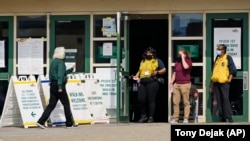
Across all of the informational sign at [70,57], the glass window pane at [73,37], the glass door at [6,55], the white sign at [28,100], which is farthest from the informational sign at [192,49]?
the glass door at [6,55]

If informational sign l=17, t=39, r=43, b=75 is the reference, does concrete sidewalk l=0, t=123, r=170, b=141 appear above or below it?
below

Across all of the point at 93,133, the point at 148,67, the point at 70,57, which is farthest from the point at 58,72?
the point at 148,67

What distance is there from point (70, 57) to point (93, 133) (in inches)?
136

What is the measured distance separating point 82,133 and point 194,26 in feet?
14.4

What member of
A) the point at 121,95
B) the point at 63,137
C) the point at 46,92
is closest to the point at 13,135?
the point at 63,137

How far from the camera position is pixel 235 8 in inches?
508

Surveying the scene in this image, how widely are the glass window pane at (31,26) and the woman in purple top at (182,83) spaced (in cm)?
355

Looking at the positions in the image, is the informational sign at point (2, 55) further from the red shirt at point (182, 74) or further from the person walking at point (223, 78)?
the person walking at point (223, 78)

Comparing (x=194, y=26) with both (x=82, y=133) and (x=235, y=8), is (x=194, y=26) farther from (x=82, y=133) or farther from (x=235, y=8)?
(x=82, y=133)

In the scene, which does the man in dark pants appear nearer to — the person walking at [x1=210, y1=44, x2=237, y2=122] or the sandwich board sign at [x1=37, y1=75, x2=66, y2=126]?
the sandwich board sign at [x1=37, y1=75, x2=66, y2=126]

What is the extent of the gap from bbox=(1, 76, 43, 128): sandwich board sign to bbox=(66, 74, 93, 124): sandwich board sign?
755 millimetres

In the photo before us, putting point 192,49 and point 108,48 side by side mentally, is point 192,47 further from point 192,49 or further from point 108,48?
point 108,48

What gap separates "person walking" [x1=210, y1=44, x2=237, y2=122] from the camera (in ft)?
40.4

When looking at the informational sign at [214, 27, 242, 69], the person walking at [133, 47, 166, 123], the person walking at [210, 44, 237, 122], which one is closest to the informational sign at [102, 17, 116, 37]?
the person walking at [133, 47, 166, 123]
